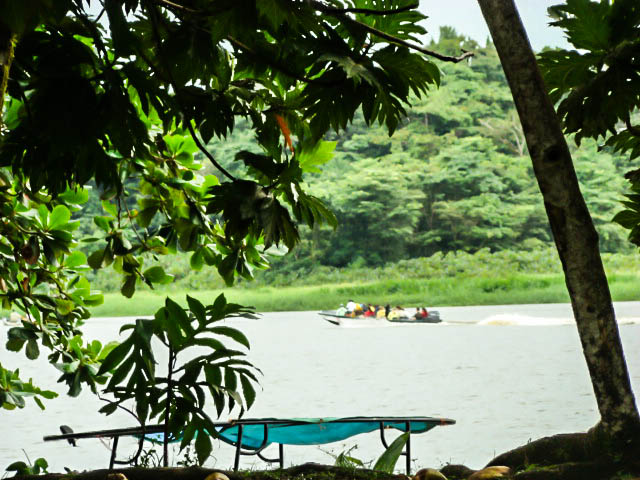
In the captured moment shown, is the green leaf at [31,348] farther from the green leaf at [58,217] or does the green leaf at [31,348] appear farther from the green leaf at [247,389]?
the green leaf at [247,389]

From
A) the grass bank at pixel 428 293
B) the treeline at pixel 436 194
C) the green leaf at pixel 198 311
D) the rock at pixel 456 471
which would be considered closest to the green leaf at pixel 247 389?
the green leaf at pixel 198 311

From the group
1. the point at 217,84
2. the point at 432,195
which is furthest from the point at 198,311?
the point at 432,195

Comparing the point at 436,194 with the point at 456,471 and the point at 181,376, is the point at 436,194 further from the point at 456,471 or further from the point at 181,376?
the point at 181,376


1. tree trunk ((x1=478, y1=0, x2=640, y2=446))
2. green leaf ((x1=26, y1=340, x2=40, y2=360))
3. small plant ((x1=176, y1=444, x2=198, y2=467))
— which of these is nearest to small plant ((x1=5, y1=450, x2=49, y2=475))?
green leaf ((x1=26, y1=340, x2=40, y2=360))

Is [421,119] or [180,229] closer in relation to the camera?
[180,229]

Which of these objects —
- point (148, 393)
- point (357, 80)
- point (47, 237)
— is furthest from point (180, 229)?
point (357, 80)

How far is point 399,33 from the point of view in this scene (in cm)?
89

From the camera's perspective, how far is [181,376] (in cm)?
104

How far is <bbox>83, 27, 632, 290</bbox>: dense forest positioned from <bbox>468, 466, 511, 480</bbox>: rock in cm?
1271

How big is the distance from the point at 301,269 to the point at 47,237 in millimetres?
12383

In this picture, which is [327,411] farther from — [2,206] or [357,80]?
[357,80]

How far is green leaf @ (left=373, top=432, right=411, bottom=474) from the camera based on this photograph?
1182 mm

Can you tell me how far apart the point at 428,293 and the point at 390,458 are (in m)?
12.4

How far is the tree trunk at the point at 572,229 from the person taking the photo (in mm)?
1045
